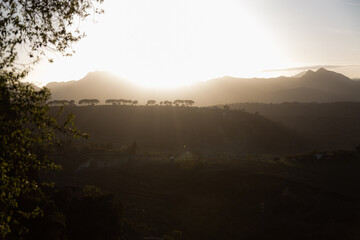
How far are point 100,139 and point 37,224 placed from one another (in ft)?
272

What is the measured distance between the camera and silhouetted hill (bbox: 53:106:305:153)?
298 ft

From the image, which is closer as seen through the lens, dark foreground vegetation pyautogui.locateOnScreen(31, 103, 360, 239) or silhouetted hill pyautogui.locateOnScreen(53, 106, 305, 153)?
dark foreground vegetation pyautogui.locateOnScreen(31, 103, 360, 239)

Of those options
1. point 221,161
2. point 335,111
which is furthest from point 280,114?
point 221,161

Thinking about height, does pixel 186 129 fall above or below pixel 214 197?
above

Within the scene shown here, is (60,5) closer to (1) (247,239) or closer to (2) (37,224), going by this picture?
(2) (37,224)

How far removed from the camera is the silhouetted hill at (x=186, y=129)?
90688 mm

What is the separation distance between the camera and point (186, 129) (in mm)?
100250

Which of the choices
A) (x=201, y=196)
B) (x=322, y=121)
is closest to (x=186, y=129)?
(x=322, y=121)

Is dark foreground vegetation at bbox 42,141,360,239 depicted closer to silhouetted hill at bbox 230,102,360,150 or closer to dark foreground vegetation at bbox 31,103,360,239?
dark foreground vegetation at bbox 31,103,360,239

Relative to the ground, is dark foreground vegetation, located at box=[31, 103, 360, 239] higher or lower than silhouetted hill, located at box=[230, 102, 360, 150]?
lower

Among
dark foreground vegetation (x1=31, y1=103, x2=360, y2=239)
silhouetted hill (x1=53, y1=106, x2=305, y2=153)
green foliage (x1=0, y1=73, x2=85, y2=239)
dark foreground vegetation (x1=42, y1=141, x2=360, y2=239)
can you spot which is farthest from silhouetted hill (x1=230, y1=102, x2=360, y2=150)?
green foliage (x1=0, y1=73, x2=85, y2=239)

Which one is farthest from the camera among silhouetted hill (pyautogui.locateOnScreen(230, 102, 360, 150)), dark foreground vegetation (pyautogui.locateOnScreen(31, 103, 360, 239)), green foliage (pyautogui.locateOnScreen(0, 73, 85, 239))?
silhouetted hill (pyautogui.locateOnScreen(230, 102, 360, 150))

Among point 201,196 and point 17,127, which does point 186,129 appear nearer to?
point 201,196

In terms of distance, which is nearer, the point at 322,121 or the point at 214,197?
the point at 214,197
